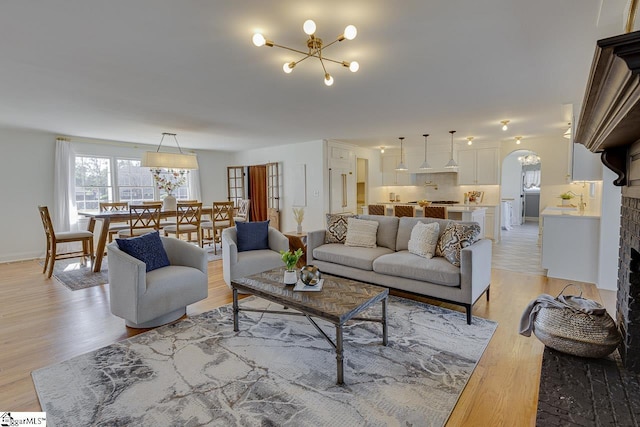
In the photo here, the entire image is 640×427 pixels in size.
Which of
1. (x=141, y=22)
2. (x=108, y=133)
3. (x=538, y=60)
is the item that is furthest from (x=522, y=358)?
(x=108, y=133)

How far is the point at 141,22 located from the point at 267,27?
31.5 inches

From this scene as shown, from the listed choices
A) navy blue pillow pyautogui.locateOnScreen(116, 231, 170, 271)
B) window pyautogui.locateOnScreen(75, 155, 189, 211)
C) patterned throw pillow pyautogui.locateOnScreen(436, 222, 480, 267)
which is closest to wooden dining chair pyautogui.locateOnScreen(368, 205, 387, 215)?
patterned throw pillow pyautogui.locateOnScreen(436, 222, 480, 267)

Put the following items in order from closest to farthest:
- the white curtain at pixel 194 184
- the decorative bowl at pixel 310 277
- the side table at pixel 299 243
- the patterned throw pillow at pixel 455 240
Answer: the decorative bowl at pixel 310 277, the patterned throw pillow at pixel 455 240, the side table at pixel 299 243, the white curtain at pixel 194 184

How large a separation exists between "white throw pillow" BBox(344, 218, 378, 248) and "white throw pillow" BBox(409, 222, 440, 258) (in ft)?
1.83

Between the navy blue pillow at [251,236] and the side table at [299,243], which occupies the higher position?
the navy blue pillow at [251,236]

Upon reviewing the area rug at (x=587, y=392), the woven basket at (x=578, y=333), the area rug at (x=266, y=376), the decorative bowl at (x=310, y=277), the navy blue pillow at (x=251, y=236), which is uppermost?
the navy blue pillow at (x=251, y=236)

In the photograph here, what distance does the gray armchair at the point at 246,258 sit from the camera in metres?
3.58

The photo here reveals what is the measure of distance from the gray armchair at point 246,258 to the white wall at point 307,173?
3.01 meters

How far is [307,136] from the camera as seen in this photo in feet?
21.2

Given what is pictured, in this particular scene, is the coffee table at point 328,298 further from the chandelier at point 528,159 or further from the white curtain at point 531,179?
the white curtain at point 531,179

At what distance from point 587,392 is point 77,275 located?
574 centimetres

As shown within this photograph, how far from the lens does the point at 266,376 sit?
211 cm

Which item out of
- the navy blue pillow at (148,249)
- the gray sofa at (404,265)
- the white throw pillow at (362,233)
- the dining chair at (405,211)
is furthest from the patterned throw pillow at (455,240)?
the navy blue pillow at (148,249)

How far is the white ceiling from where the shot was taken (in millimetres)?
1924
